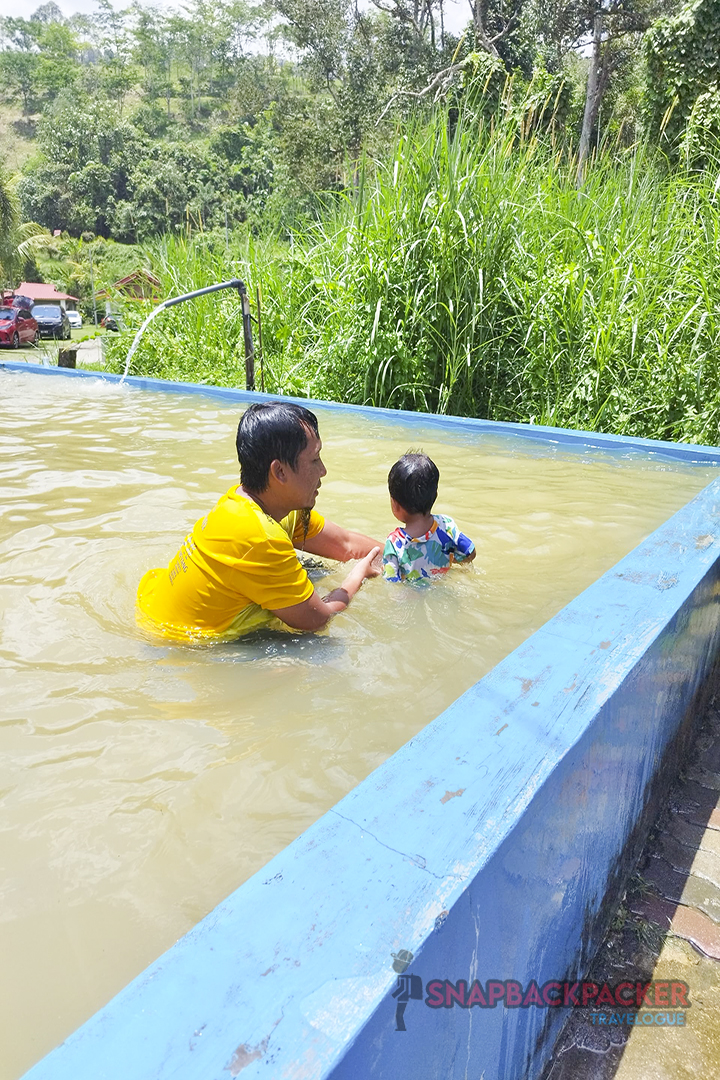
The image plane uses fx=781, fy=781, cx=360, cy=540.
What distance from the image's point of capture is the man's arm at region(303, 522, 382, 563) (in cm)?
301

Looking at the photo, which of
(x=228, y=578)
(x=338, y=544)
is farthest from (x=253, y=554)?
(x=338, y=544)

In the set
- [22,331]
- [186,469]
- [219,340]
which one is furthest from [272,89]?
[186,469]

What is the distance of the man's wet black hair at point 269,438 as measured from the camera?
2.32m

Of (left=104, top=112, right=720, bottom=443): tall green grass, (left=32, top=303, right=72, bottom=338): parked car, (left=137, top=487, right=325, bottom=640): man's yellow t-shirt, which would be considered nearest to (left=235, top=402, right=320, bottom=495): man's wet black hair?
A: (left=137, top=487, right=325, bottom=640): man's yellow t-shirt

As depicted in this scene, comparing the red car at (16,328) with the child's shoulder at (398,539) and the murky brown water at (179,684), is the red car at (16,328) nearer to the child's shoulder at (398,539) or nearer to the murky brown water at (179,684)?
the murky brown water at (179,684)

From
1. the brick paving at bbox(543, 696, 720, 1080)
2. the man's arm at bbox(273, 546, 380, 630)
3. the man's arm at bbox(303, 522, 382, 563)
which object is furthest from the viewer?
the man's arm at bbox(303, 522, 382, 563)

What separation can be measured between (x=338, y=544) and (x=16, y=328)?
23609 millimetres

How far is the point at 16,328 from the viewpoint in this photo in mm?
23391

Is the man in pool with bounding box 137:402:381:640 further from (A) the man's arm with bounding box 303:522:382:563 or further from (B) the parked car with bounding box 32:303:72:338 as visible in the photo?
(B) the parked car with bounding box 32:303:72:338

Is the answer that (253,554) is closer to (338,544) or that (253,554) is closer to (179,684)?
(179,684)

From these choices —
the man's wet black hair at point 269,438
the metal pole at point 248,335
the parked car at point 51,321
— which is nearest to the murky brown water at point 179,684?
the man's wet black hair at point 269,438

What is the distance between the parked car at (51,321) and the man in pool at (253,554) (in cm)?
2692

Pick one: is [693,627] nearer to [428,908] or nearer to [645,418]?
[428,908]

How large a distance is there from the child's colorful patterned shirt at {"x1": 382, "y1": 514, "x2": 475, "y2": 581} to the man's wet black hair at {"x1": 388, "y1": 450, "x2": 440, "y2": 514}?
0.10m
